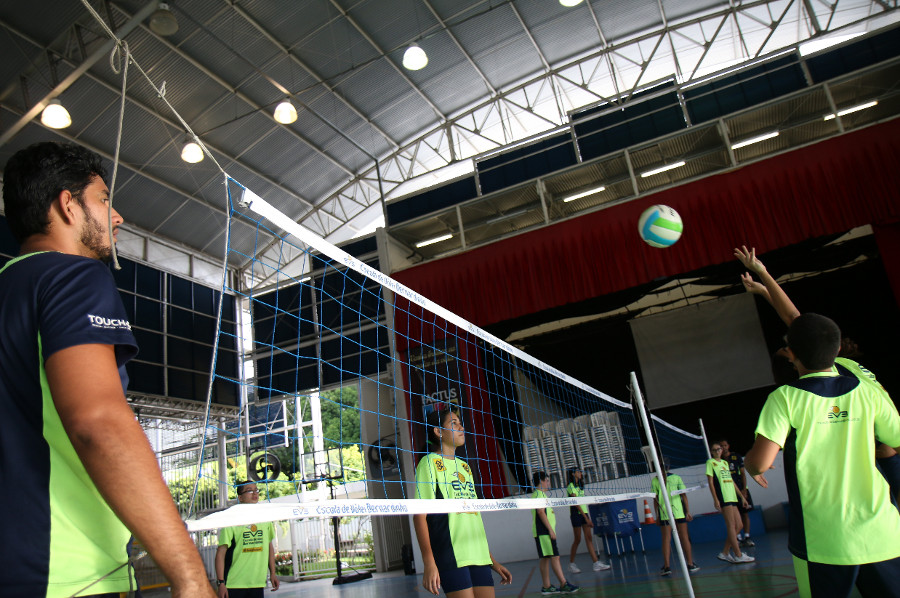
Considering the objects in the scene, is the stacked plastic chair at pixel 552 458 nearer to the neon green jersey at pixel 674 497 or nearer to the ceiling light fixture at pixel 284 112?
the neon green jersey at pixel 674 497

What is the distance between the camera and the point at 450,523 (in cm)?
344

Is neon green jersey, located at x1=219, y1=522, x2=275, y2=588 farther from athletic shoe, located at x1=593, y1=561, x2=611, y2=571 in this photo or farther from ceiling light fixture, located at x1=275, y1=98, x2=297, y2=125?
ceiling light fixture, located at x1=275, y1=98, x2=297, y2=125

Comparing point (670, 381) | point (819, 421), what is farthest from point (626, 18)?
point (819, 421)

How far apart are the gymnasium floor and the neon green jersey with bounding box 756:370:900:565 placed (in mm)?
3171

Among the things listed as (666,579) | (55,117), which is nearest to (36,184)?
(666,579)

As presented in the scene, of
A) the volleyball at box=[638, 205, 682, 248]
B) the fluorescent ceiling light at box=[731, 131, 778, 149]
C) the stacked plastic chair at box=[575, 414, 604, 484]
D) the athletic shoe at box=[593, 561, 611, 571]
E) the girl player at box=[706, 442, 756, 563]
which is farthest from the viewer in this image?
the fluorescent ceiling light at box=[731, 131, 778, 149]

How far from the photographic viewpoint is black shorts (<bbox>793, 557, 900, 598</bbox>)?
2254 mm

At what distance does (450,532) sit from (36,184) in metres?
2.85

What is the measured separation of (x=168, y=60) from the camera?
1375cm

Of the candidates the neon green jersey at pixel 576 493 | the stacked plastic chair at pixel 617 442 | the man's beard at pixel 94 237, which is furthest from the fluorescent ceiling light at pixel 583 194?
the man's beard at pixel 94 237

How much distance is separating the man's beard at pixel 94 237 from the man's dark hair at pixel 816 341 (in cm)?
263

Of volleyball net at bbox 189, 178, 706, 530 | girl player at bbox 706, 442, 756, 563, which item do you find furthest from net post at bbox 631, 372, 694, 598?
girl player at bbox 706, 442, 756, 563

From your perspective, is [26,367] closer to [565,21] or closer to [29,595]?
[29,595]

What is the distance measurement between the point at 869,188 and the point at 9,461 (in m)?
12.5
